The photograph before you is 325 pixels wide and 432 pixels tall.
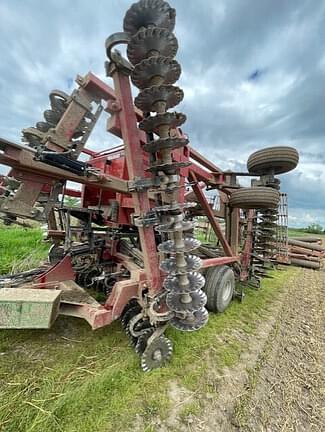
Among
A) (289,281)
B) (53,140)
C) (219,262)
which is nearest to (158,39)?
(53,140)

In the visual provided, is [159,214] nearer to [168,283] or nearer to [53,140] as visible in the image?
[168,283]

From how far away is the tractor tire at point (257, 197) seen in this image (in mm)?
3682

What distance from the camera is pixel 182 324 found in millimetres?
2289

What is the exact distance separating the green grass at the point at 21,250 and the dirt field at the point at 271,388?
431 centimetres

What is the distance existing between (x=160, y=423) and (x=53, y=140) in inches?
97.1

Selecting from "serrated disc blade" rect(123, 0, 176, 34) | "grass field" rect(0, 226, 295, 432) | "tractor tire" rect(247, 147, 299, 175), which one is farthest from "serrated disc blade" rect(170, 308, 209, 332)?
"tractor tire" rect(247, 147, 299, 175)

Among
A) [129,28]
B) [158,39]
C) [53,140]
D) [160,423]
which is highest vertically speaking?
[129,28]

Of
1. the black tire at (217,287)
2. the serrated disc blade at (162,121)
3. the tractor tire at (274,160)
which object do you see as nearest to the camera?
the serrated disc blade at (162,121)

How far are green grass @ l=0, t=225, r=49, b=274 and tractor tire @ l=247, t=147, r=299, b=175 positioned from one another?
4930 mm

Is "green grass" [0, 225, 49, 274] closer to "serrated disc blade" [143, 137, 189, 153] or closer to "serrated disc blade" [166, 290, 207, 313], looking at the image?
"serrated disc blade" [166, 290, 207, 313]

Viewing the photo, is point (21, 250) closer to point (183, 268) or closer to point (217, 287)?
point (217, 287)

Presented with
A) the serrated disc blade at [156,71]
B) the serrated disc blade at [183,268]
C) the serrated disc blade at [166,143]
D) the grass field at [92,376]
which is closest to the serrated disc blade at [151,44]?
the serrated disc blade at [156,71]

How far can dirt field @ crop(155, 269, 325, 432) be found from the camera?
5.63 ft

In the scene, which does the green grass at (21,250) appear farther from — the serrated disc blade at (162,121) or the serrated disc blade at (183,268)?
the serrated disc blade at (162,121)
